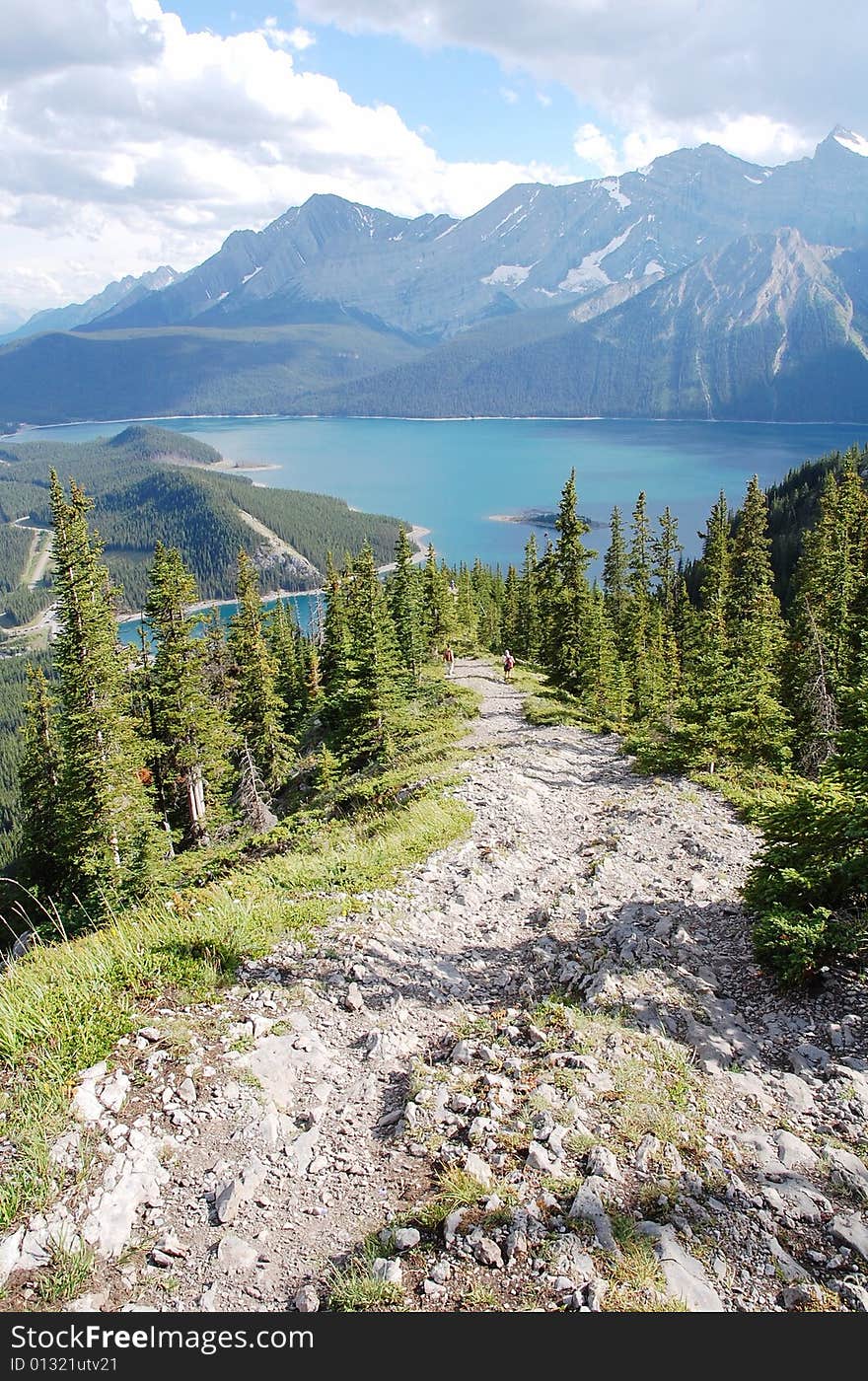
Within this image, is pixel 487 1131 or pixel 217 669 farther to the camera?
pixel 217 669

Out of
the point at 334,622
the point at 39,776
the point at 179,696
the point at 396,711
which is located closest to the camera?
the point at 396,711

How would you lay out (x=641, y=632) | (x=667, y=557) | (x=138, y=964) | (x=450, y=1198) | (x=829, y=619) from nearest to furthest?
1. (x=450, y=1198)
2. (x=138, y=964)
3. (x=829, y=619)
4. (x=641, y=632)
5. (x=667, y=557)

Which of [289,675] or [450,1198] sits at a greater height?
[450,1198]

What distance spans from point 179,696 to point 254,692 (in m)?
9.53

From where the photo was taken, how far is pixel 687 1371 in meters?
4.32

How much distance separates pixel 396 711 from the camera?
3284 centimetres

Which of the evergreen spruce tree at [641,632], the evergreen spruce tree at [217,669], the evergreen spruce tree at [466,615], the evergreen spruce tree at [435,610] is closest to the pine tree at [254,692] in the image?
the evergreen spruce tree at [217,669]

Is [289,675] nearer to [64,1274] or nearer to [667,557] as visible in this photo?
[667,557]

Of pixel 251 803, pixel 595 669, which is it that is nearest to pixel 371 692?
pixel 251 803

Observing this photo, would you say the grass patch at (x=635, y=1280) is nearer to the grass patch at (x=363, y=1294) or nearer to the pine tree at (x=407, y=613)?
the grass patch at (x=363, y=1294)

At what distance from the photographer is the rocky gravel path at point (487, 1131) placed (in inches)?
203

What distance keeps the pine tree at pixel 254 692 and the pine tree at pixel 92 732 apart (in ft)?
49.9

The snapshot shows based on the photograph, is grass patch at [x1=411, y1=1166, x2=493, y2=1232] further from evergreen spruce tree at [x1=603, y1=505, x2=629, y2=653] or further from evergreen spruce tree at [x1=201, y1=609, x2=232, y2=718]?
evergreen spruce tree at [x1=603, y1=505, x2=629, y2=653]

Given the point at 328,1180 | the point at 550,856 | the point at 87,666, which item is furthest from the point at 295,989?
the point at 87,666
